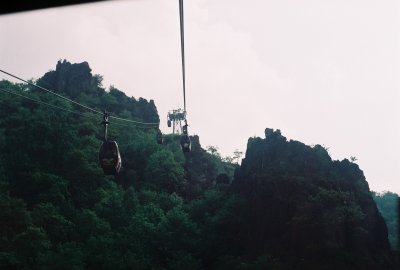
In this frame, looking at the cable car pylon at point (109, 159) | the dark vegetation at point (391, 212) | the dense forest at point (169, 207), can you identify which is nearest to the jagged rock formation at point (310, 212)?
the dense forest at point (169, 207)

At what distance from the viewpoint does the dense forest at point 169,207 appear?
3050 centimetres

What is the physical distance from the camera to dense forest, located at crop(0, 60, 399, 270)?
30.5 m

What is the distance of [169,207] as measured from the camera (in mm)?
44125

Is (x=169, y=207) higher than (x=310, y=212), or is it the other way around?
(x=169, y=207)

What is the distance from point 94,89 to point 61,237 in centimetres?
3677

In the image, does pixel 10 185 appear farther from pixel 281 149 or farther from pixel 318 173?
pixel 318 173

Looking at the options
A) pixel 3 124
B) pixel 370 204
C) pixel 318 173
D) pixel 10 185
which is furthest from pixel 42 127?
pixel 370 204

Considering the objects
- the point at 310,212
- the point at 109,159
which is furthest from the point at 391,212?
the point at 109,159

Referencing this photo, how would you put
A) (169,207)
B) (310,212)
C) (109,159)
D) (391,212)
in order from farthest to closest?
(391,212), (169,207), (310,212), (109,159)

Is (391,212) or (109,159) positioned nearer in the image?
(109,159)

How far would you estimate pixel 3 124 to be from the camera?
4831 cm

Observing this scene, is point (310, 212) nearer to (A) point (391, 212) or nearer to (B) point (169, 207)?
(B) point (169, 207)

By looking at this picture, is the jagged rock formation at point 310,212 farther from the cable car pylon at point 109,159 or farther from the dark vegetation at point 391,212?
the cable car pylon at point 109,159

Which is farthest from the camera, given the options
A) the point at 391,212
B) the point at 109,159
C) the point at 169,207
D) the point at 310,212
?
the point at 391,212
